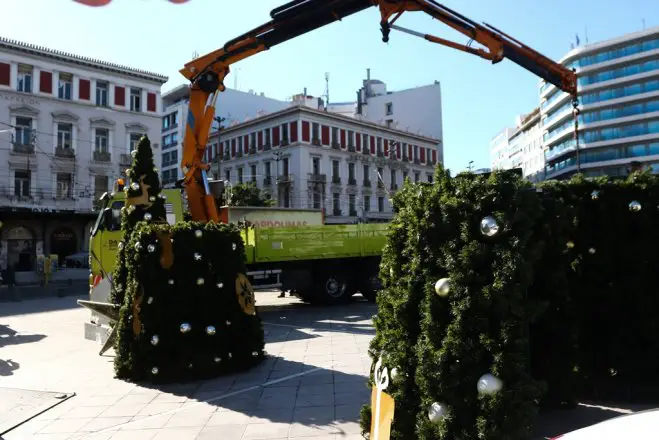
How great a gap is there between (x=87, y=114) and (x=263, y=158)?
20.9m

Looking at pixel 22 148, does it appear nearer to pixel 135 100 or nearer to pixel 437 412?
pixel 135 100

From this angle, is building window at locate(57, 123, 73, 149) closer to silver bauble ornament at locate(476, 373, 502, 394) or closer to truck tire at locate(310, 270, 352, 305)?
truck tire at locate(310, 270, 352, 305)

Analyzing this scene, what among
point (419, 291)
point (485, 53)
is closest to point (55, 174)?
point (485, 53)

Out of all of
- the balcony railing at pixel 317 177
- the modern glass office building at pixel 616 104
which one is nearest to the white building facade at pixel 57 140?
the balcony railing at pixel 317 177

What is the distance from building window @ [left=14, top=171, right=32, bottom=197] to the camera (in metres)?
36.1

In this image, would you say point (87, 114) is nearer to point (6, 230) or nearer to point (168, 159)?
point (6, 230)

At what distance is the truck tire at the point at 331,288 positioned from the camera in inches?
566

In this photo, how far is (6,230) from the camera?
34406 millimetres

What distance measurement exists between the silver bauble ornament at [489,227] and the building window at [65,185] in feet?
133

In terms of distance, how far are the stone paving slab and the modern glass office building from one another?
6284 cm

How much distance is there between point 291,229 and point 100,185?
32.0 meters

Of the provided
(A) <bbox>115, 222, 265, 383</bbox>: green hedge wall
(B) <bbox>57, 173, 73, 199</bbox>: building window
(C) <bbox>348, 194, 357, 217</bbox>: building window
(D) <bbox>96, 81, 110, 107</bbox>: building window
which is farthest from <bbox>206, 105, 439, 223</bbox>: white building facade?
(A) <bbox>115, 222, 265, 383</bbox>: green hedge wall

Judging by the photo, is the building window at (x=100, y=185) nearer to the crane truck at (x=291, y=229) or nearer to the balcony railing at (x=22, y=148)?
the balcony railing at (x=22, y=148)

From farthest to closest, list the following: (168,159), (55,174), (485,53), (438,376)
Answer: (168,159) < (55,174) < (485,53) < (438,376)
